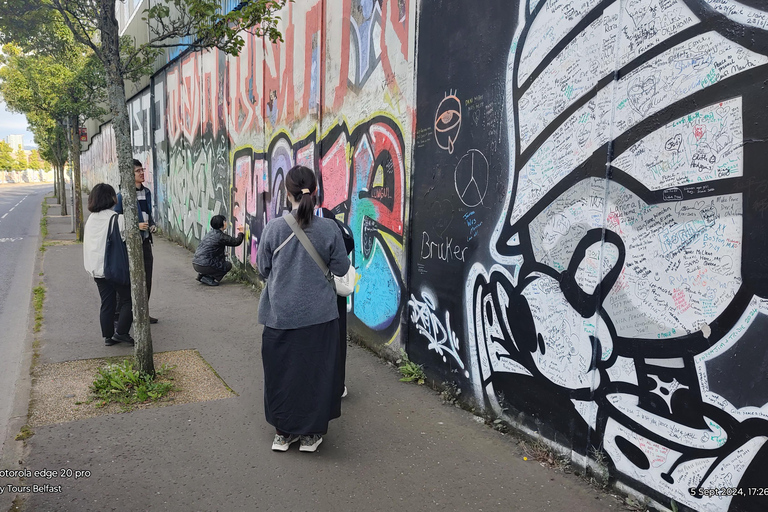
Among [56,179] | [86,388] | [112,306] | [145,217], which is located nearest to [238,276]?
[145,217]

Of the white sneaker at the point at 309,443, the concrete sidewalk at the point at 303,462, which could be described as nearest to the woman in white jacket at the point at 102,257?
the concrete sidewalk at the point at 303,462

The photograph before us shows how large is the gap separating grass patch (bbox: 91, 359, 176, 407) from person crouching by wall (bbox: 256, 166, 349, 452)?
4.52 feet

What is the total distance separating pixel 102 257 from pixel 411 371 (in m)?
3.32

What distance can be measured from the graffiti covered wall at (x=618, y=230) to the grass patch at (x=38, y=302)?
5098 mm

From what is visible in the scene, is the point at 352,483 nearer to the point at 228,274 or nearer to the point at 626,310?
the point at 626,310

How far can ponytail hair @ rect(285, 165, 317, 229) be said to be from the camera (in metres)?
3.36

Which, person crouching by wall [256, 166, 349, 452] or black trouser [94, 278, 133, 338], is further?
black trouser [94, 278, 133, 338]

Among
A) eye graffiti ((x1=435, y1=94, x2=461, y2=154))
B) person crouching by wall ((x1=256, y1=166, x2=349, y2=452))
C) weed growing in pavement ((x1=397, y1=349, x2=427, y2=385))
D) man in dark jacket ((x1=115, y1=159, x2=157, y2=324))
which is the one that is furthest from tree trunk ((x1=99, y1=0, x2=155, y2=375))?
eye graffiti ((x1=435, y1=94, x2=461, y2=154))

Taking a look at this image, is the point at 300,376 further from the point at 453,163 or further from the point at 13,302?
the point at 13,302

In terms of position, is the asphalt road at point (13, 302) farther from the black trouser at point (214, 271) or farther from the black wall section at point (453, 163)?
the black wall section at point (453, 163)

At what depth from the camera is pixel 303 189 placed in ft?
11.3

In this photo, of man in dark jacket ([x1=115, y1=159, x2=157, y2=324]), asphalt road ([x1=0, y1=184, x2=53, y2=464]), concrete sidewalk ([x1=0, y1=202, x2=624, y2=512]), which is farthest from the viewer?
man in dark jacket ([x1=115, y1=159, x2=157, y2=324])

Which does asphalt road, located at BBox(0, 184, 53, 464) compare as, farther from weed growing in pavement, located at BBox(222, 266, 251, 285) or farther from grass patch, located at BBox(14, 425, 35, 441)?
weed growing in pavement, located at BBox(222, 266, 251, 285)

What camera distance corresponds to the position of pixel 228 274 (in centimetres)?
994
